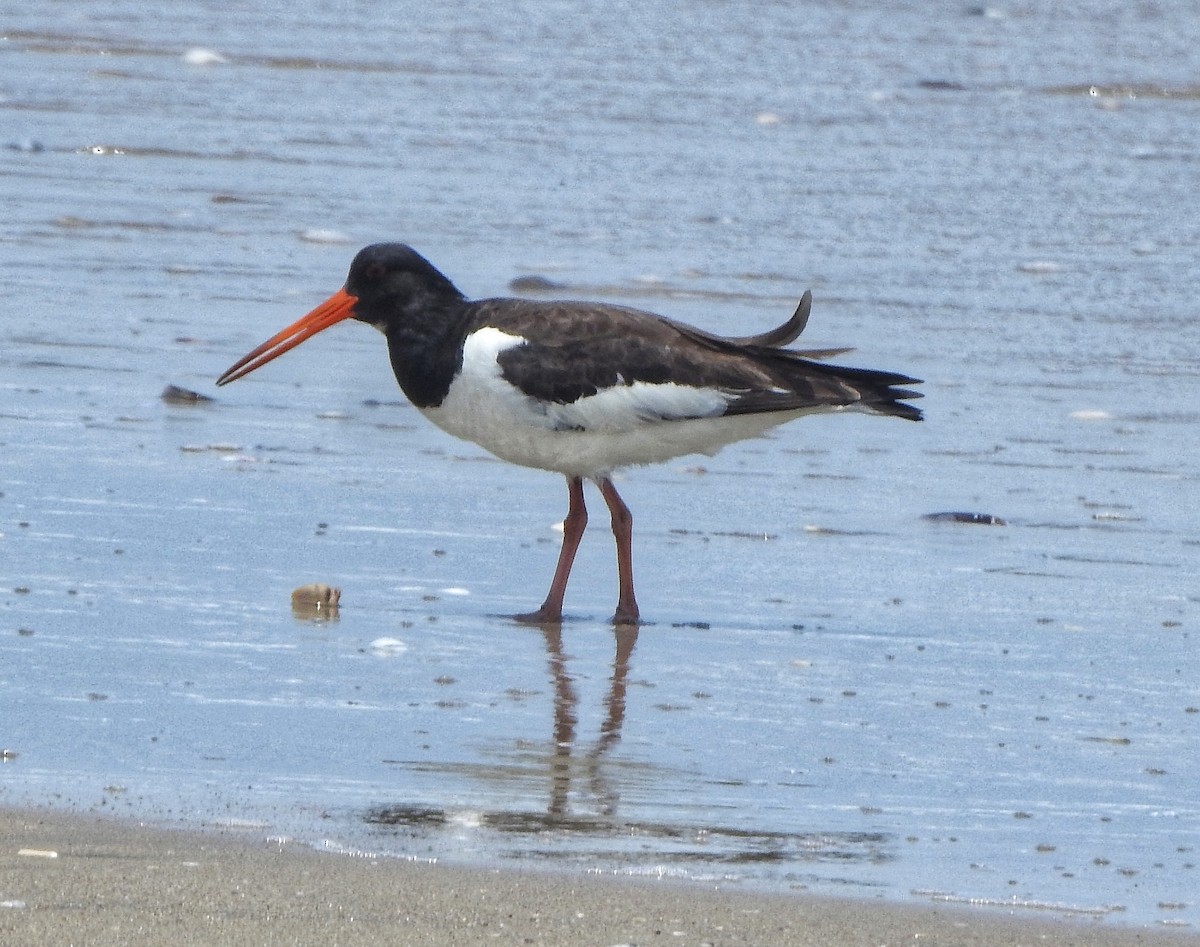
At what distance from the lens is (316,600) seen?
5395 mm

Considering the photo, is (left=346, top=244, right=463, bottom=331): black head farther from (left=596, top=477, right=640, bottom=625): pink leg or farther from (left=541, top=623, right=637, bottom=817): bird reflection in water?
(left=541, top=623, right=637, bottom=817): bird reflection in water

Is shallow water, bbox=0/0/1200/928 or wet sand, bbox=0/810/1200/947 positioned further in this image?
shallow water, bbox=0/0/1200/928

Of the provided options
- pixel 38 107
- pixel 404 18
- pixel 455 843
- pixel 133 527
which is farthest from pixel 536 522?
pixel 404 18

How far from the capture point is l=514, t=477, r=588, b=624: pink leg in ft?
18.1

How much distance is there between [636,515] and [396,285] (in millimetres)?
978

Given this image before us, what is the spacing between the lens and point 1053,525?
6516mm

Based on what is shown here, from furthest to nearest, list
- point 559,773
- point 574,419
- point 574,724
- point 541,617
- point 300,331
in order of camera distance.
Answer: point 300,331, point 574,419, point 541,617, point 574,724, point 559,773

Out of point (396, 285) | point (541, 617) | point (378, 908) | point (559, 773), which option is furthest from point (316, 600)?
point (378, 908)

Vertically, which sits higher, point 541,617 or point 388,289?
point 388,289

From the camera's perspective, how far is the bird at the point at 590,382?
5.91m

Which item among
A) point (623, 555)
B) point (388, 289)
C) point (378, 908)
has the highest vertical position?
point (388, 289)

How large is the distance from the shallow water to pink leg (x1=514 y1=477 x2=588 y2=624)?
11 centimetres

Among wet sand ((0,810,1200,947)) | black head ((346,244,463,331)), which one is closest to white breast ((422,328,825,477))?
black head ((346,244,463,331))

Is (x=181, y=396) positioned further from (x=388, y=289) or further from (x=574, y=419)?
(x=574, y=419)
